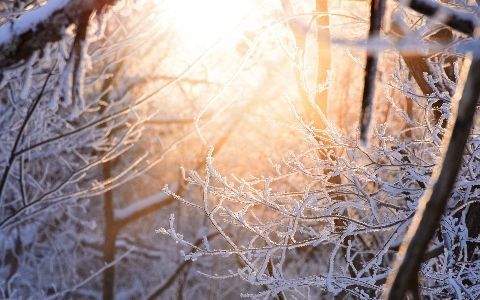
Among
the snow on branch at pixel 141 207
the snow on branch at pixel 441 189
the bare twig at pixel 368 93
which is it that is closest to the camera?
the snow on branch at pixel 441 189

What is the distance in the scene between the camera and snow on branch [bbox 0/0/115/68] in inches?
62.2

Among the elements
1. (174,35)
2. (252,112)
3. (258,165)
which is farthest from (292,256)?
(174,35)

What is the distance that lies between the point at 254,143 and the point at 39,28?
13414mm

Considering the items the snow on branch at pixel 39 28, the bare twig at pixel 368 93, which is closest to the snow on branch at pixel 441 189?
the bare twig at pixel 368 93

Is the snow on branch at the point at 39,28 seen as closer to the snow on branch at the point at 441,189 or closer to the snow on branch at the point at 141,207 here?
the snow on branch at the point at 441,189

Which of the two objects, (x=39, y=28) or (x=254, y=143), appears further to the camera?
(x=254, y=143)

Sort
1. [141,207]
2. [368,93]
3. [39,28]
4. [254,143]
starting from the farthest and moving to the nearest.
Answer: [254,143]
[141,207]
[39,28]
[368,93]

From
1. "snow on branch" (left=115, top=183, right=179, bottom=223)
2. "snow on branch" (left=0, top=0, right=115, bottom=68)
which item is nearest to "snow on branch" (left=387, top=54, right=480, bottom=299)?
"snow on branch" (left=0, top=0, right=115, bottom=68)

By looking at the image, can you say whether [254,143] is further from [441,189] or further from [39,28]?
[441,189]

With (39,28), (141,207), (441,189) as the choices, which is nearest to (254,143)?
(141,207)

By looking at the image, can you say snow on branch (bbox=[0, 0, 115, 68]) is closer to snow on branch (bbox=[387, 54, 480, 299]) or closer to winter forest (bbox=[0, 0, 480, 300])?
winter forest (bbox=[0, 0, 480, 300])

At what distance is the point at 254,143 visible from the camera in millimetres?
15023

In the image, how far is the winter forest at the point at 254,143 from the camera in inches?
63.7

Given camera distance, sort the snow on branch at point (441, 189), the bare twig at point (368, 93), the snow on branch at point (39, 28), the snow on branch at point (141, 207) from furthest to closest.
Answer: the snow on branch at point (141, 207)
the snow on branch at point (39, 28)
the bare twig at point (368, 93)
the snow on branch at point (441, 189)
